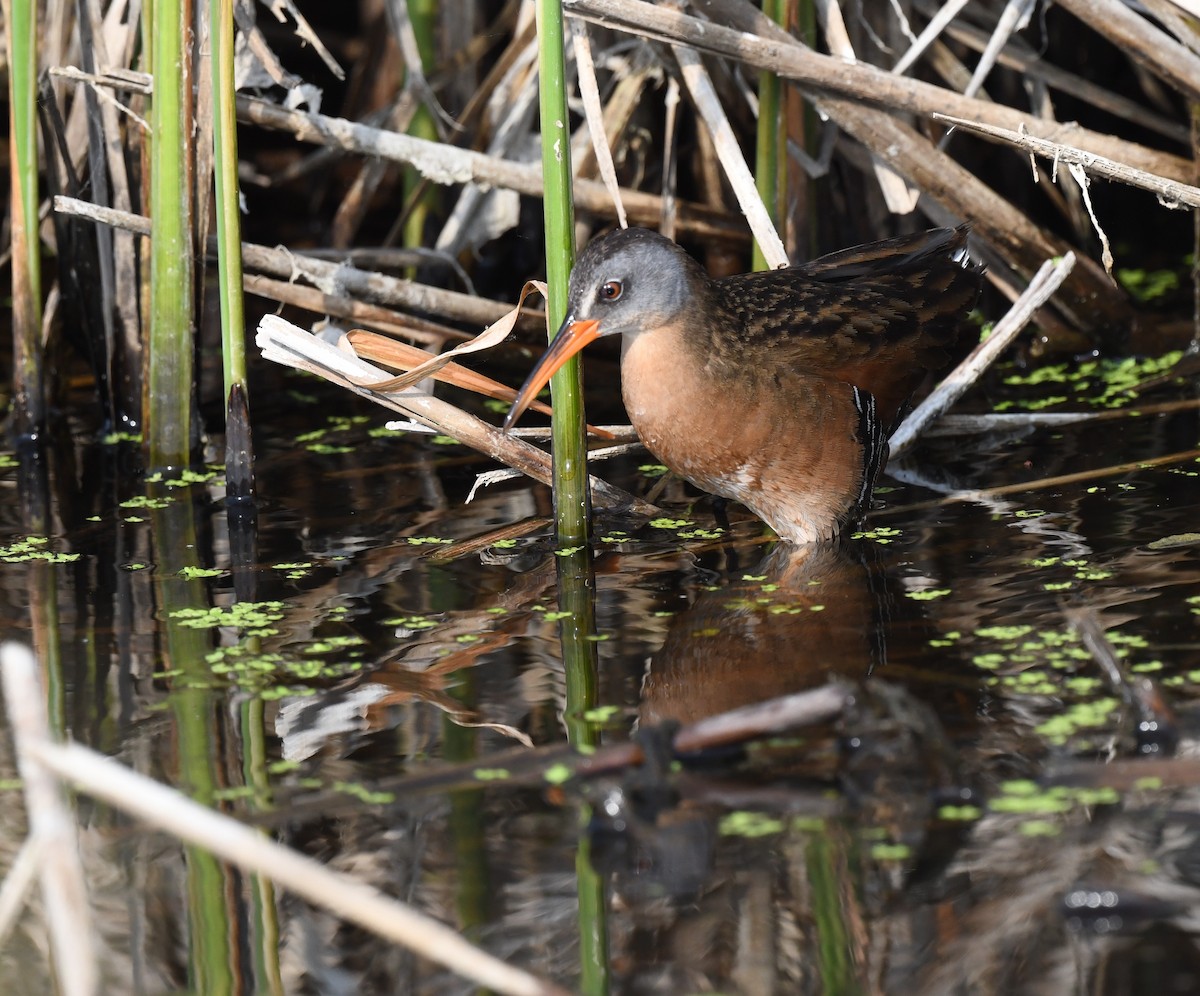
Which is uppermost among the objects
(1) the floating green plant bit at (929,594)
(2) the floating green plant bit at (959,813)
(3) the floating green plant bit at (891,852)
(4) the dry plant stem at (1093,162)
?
(4) the dry plant stem at (1093,162)

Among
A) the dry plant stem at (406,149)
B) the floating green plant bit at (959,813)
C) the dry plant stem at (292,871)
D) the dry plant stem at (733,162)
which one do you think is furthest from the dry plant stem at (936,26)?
the dry plant stem at (292,871)

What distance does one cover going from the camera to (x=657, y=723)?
263 cm

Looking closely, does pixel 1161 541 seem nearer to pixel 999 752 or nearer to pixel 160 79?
pixel 999 752

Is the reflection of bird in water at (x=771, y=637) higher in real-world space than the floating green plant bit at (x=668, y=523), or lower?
lower

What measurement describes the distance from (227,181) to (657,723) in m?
1.81

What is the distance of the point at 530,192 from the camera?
15.6 feet

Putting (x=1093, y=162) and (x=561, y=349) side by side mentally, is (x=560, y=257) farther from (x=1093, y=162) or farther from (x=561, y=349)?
(x=1093, y=162)

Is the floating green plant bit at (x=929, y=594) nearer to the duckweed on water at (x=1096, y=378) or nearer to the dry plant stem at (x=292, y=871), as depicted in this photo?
the duckweed on water at (x=1096, y=378)

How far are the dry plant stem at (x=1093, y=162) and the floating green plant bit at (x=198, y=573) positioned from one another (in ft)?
6.54

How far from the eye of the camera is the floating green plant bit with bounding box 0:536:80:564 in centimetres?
383

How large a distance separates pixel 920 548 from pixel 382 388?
1.32m

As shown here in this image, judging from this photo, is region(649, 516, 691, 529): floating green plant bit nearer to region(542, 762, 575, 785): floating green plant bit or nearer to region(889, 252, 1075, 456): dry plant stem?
region(889, 252, 1075, 456): dry plant stem

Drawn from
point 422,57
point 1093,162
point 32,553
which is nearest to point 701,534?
point 1093,162

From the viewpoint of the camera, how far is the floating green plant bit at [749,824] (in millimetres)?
2326
